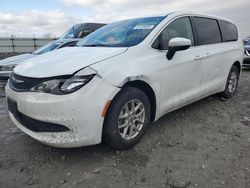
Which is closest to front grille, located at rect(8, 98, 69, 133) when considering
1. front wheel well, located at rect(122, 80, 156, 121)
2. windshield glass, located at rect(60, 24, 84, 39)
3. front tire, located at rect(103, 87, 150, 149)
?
front tire, located at rect(103, 87, 150, 149)

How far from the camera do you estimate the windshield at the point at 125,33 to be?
3119 mm


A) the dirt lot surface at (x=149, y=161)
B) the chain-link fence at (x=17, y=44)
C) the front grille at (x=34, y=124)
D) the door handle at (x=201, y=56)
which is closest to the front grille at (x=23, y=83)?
the front grille at (x=34, y=124)

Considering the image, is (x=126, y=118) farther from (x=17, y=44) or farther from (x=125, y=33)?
(x=17, y=44)

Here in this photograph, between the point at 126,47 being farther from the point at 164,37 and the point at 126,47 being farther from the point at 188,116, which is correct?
the point at 188,116

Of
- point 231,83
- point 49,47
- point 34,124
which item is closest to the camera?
point 34,124

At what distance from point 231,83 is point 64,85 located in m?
3.85

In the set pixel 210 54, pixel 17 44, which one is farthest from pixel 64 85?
pixel 17 44

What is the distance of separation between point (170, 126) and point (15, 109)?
213cm

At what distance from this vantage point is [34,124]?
2.49 metres

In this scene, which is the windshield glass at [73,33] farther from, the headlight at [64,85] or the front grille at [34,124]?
the headlight at [64,85]

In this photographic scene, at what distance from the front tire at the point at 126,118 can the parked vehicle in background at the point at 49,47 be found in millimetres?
4238

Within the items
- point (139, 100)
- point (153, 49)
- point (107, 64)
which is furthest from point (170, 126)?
point (107, 64)

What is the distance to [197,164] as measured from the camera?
2.58 m

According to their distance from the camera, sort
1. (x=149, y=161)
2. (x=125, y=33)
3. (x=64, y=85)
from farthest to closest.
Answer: (x=125, y=33), (x=149, y=161), (x=64, y=85)
